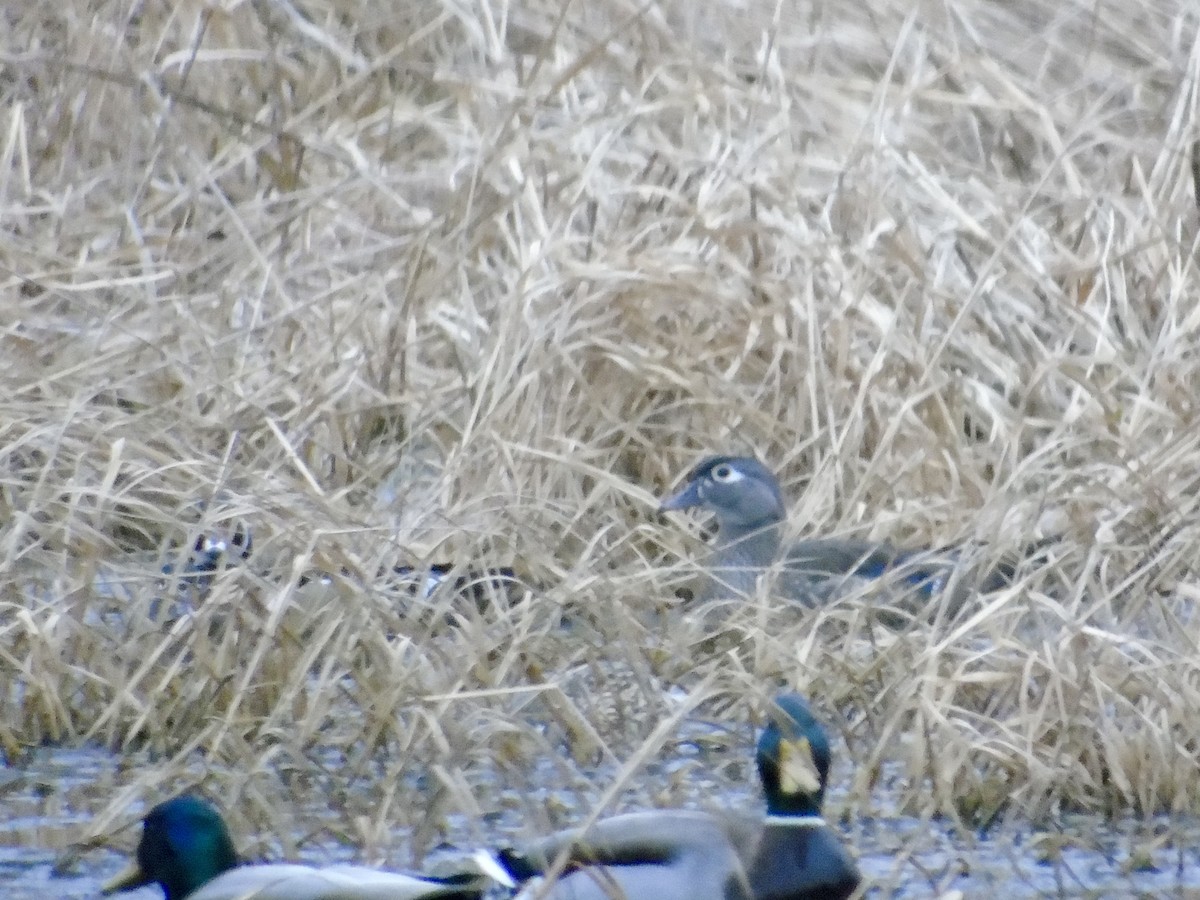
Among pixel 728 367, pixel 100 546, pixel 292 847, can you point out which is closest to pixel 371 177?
pixel 728 367

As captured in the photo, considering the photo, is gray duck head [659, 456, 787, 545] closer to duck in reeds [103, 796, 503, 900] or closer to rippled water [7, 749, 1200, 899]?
rippled water [7, 749, 1200, 899]

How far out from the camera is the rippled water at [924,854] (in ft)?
14.7

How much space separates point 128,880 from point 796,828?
1035mm

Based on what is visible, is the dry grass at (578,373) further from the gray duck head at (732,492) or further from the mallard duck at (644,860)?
the mallard duck at (644,860)

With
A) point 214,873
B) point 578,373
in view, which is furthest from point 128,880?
point 578,373

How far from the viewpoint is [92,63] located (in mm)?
8227

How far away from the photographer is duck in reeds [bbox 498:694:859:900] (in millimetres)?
4133

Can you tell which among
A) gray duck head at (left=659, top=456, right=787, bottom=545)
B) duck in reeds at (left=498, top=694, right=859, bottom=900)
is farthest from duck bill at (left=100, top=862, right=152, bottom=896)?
gray duck head at (left=659, top=456, right=787, bottom=545)

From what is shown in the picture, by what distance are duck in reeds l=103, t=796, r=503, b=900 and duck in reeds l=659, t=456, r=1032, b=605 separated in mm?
2031

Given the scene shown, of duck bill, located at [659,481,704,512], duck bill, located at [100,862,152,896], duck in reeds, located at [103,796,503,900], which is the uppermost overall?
duck in reeds, located at [103,796,503,900]

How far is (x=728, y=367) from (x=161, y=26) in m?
2.52

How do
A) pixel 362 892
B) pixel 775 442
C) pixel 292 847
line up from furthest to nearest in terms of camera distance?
pixel 775 442, pixel 292 847, pixel 362 892

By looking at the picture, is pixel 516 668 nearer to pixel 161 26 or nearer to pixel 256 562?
pixel 256 562

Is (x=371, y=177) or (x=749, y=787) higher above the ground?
(x=371, y=177)
